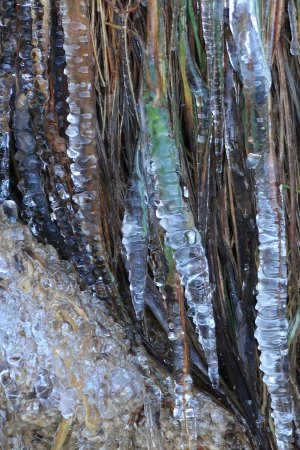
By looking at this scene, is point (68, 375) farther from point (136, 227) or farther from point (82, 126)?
point (82, 126)

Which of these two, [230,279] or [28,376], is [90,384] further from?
[230,279]

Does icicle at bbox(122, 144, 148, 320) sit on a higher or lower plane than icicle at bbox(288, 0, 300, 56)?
lower

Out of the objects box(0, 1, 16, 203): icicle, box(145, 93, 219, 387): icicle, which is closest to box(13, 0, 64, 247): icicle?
box(0, 1, 16, 203): icicle

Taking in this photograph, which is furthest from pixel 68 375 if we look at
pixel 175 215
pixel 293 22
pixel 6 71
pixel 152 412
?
pixel 293 22

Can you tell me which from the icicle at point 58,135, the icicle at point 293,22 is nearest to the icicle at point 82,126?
the icicle at point 58,135

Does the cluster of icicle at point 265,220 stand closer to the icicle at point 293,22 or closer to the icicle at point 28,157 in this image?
the icicle at point 293,22

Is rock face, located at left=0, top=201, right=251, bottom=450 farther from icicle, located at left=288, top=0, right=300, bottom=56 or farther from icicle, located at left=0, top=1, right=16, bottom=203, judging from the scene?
icicle, located at left=288, top=0, right=300, bottom=56

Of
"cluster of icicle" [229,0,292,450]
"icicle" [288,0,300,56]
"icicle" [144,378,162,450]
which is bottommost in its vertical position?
"icicle" [144,378,162,450]
